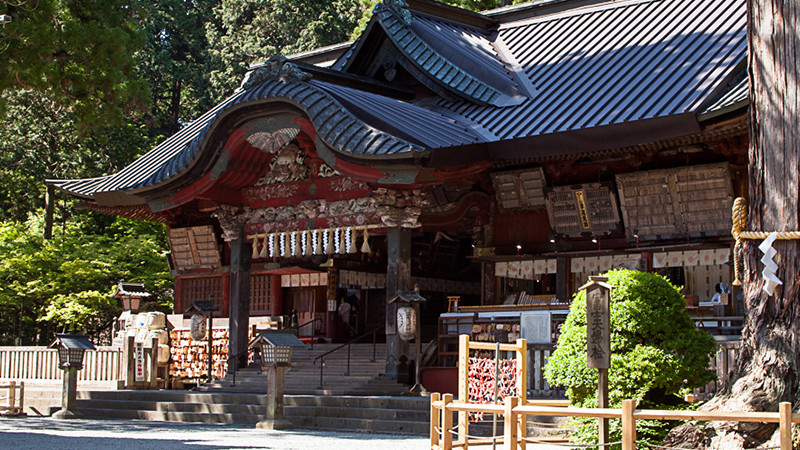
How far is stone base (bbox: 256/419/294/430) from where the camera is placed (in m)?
14.0

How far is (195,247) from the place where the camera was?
21609mm

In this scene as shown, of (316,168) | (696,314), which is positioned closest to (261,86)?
(316,168)

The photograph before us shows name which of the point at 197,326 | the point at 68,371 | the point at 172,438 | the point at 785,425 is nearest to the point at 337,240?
the point at 197,326

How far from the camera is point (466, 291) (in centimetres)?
2389

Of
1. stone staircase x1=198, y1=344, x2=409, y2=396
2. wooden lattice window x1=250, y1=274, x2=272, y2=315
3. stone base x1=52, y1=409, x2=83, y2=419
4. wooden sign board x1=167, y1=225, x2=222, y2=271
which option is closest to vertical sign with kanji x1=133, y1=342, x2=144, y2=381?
stone staircase x1=198, y1=344, x2=409, y2=396

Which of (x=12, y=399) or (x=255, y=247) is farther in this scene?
(x=255, y=247)

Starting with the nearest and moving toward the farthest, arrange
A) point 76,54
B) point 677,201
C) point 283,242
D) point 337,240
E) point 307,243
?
1. point 76,54
2. point 677,201
3. point 337,240
4. point 307,243
5. point 283,242

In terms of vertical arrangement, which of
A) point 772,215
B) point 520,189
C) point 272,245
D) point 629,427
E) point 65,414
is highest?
point 520,189

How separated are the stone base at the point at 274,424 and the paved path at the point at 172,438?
0.51 ft

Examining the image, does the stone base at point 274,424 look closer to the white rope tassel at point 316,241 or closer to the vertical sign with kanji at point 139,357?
the white rope tassel at point 316,241

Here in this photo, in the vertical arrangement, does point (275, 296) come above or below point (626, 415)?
above

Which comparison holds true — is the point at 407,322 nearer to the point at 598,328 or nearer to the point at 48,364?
the point at 598,328

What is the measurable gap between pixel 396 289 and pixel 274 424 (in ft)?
11.0

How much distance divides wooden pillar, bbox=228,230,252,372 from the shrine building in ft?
0.14
